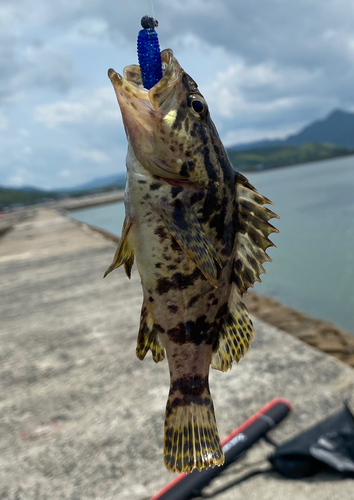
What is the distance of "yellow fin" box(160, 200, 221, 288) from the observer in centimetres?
153

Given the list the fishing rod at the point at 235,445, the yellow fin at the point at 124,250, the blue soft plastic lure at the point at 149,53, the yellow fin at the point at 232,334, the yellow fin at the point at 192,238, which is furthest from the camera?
the fishing rod at the point at 235,445

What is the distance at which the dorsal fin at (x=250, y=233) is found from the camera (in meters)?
1.85

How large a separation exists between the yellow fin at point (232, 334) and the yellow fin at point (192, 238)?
1.31 ft

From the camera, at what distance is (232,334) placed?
1.97 metres

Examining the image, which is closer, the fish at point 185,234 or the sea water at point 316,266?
the fish at point 185,234

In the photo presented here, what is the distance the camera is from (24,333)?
907 cm

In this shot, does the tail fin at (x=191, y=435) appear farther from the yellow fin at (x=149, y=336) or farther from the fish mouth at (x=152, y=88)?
the fish mouth at (x=152, y=88)

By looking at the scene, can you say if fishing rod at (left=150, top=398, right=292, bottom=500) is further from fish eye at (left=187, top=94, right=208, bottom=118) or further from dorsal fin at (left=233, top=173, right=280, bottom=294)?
fish eye at (left=187, top=94, right=208, bottom=118)

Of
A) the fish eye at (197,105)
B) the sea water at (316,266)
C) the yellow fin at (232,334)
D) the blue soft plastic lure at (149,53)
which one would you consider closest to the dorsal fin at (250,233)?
the yellow fin at (232,334)

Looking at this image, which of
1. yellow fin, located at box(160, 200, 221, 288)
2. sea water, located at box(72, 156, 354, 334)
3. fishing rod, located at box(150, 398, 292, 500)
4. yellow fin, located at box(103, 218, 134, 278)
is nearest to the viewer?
yellow fin, located at box(160, 200, 221, 288)

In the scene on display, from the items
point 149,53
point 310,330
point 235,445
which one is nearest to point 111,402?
point 235,445

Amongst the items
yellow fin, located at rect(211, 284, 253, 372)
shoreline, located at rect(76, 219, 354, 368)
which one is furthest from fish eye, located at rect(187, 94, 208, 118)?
shoreline, located at rect(76, 219, 354, 368)

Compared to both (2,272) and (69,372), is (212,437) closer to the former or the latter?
(69,372)

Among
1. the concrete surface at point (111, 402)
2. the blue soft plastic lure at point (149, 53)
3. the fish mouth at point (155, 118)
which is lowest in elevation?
the concrete surface at point (111, 402)
